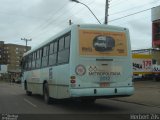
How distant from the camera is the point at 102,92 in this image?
16.0 meters

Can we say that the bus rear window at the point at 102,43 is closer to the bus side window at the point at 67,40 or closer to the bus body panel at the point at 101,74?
the bus body panel at the point at 101,74

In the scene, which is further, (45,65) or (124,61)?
(45,65)

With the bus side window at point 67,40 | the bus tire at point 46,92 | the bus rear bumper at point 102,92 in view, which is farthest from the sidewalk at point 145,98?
the bus side window at point 67,40

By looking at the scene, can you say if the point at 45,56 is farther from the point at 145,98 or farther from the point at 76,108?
the point at 145,98

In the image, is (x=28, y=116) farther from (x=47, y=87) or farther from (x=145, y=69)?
(x=145, y=69)

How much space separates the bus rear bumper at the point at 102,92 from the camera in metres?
15.7

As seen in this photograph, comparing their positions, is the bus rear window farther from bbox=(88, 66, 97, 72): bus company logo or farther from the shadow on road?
the shadow on road

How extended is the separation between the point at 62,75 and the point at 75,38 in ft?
5.93

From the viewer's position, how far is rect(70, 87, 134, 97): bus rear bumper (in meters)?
15.7

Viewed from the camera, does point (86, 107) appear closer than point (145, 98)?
Yes

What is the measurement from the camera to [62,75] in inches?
670

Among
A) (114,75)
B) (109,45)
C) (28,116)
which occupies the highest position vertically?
(109,45)

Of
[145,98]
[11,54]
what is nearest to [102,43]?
[145,98]

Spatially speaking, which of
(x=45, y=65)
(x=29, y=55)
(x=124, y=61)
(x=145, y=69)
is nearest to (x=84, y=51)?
(x=124, y=61)
